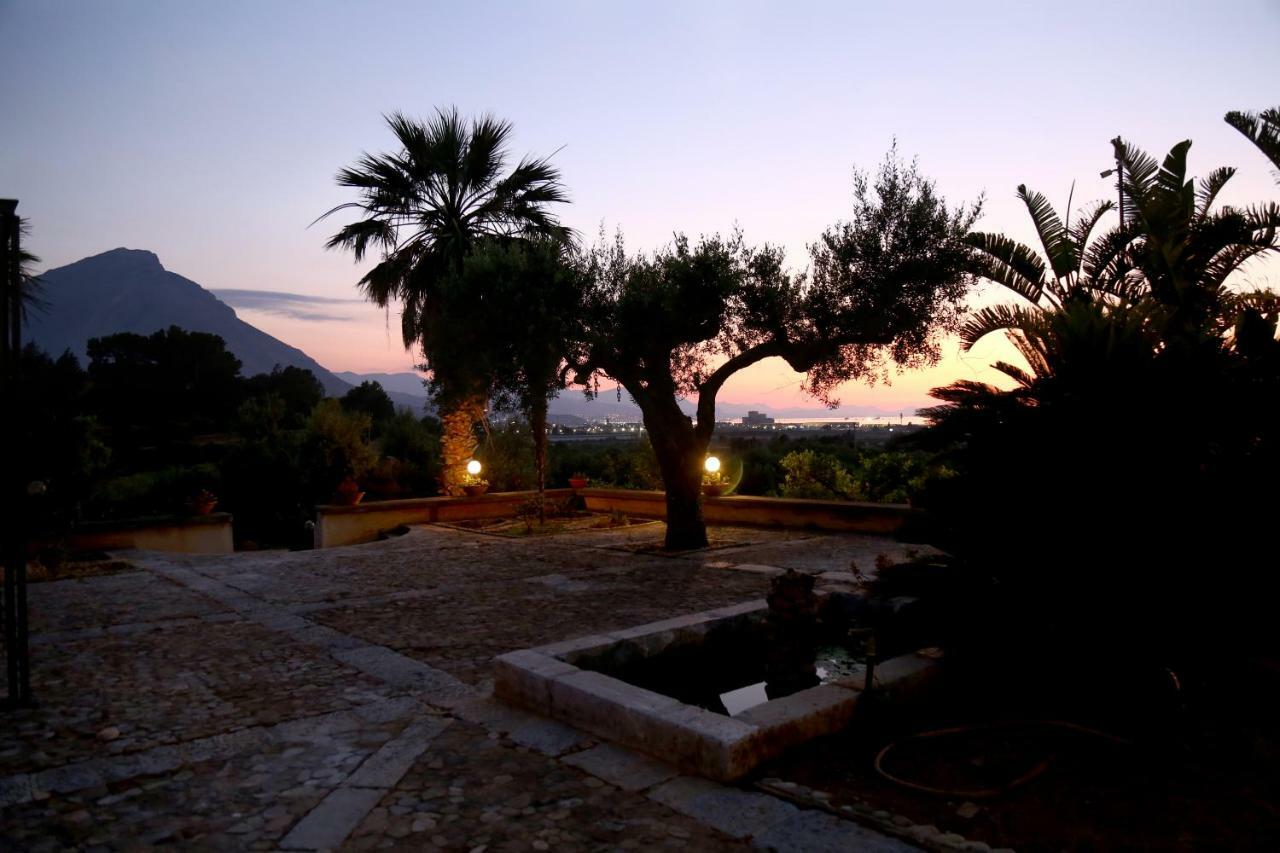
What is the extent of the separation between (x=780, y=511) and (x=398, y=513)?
23.6ft

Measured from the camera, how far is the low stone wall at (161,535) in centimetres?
1186

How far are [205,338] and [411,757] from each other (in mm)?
38067

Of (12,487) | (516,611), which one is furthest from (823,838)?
(516,611)

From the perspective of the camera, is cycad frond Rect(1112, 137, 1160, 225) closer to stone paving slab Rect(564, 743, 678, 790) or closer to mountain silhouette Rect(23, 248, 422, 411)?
stone paving slab Rect(564, 743, 678, 790)

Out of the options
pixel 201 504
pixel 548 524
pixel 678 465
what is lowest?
pixel 548 524

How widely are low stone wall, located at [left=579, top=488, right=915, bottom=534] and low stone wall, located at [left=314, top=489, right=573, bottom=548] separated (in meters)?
1.79

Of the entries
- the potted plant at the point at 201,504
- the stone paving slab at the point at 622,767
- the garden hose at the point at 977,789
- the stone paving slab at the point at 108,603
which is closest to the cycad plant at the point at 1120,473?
the garden hose at the point at 977,789

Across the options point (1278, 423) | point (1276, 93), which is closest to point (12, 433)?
point (1278, 423)

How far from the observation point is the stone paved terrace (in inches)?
117

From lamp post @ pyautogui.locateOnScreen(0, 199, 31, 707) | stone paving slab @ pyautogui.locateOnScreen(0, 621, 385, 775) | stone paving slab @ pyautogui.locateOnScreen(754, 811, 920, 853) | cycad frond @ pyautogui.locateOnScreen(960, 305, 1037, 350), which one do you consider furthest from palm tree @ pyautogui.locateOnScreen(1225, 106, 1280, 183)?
lamp post @ pyautogui.locateOnScreen(0, 199, 31, 707)

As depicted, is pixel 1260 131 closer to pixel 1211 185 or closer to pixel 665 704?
pixel 1211 185

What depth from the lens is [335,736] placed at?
4.06 m

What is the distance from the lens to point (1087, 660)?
154 inches

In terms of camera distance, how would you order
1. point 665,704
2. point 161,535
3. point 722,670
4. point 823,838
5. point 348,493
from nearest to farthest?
point 823,838
point 665,704
point 722,670
point 161,535
point 348,493
